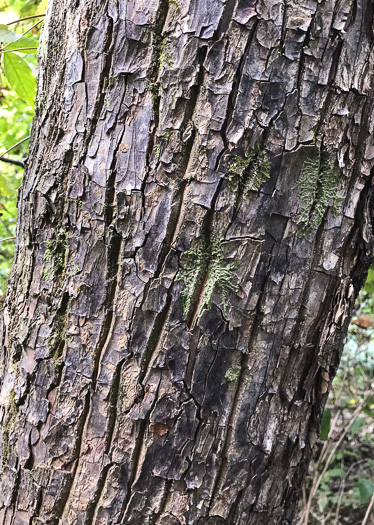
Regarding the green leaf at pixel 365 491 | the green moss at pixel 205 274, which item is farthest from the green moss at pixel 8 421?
the green leaf at pixel 365 491

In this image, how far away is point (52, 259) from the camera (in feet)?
3.07

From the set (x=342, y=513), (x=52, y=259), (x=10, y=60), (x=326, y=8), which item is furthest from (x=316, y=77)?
(x=342, y=513)

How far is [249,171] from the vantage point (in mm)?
823

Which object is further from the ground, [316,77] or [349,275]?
[316,77]

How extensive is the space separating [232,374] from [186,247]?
0.28 m

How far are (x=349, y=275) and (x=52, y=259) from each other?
2.17 ft

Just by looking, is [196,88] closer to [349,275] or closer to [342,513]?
[349,275]

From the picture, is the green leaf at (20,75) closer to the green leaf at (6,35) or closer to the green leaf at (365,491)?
the green leaf at (6,35)

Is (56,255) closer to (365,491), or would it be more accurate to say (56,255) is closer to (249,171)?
(249,171)

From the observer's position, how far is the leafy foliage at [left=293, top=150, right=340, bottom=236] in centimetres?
85

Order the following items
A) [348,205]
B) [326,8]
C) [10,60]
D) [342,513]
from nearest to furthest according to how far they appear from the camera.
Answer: [326,8]
[348,205]
[10,60]
[342,513]

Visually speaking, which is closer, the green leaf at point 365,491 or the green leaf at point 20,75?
the green leaf at point 20,75

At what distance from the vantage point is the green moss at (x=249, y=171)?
82cm

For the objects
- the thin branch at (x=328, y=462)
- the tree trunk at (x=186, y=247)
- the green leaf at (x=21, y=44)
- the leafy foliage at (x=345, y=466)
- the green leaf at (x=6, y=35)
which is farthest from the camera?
the leafy foliage at (x=345, y=466)
